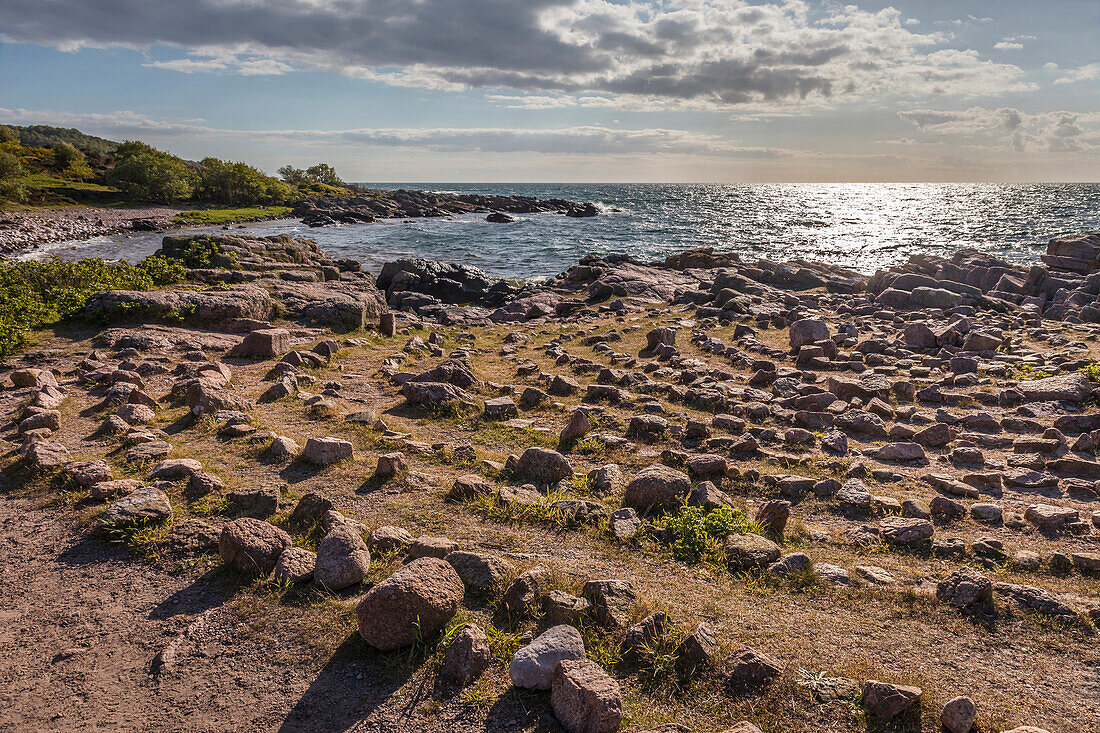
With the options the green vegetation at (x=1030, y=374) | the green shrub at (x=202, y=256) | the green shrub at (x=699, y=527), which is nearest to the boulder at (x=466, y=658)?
the green shrub at (x=699, y=527)

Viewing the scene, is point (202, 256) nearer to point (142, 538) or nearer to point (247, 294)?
point (247, 294)

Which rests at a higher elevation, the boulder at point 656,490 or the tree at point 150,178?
the tree at point 150,178

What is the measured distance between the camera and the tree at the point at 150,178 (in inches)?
2830

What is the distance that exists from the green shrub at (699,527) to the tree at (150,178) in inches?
3426

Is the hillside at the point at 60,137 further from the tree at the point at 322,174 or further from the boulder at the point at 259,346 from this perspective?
the boulder at the point at 259,346

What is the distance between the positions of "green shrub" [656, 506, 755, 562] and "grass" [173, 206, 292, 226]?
6440 centimetres

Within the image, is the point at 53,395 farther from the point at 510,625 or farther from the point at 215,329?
the point at 510,625

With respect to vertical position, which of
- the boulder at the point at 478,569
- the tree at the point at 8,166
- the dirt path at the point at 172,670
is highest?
the tree at the point at 8,166

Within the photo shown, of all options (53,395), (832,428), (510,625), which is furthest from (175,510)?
(832,428)

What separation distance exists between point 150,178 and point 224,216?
58.6ft

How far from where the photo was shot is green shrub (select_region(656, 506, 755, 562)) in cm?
546

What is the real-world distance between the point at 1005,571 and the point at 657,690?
3683mm

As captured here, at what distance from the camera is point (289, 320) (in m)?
15.9

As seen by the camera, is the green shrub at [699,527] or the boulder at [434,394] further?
the boulder at [434,394]
